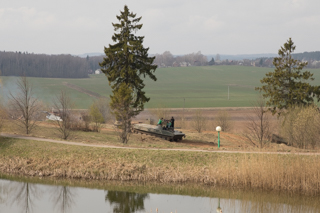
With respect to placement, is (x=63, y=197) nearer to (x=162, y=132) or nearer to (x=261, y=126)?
(x=261, y=126)

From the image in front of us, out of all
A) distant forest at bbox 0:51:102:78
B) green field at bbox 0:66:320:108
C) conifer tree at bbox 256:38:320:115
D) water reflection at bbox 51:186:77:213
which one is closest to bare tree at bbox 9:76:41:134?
water reflection at bbox 51:186:77:213

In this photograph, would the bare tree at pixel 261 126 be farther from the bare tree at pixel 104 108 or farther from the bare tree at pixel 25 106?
the bare tree at pixel 104 108

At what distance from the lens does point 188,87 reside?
145 m

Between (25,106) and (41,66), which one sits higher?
(41,66)

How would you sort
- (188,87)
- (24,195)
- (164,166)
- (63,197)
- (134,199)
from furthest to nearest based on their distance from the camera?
(188,87), (164,166), (24,195), (63,197), (134,199)

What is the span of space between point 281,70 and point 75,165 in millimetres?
25995

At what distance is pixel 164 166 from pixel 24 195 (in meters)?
8.12

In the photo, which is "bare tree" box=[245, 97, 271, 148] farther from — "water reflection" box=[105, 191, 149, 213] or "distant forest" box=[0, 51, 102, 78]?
"distant forest" box=[0, 51, 102, 78]

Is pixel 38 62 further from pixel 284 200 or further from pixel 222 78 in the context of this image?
pixel 284 200

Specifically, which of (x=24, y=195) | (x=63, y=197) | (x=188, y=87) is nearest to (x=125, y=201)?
(x=63, y=197)

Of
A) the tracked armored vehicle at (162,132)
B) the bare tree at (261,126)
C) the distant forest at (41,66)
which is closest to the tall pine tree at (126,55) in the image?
the tracked armored vehicle at (162,132)

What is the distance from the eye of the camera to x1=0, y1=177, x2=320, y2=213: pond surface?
19438 mm

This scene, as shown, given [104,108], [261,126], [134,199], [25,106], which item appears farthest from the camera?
[104,108]

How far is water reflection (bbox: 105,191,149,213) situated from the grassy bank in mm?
2286
